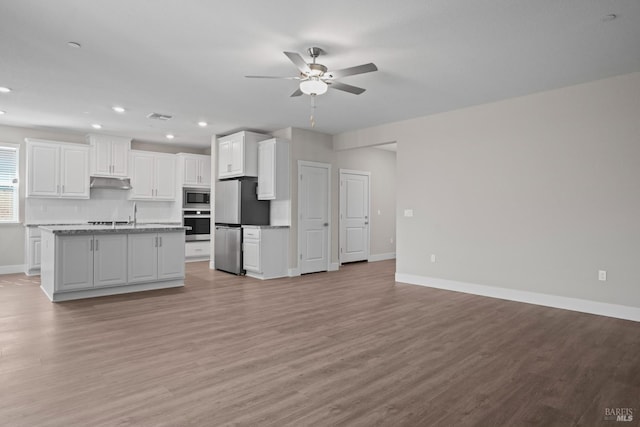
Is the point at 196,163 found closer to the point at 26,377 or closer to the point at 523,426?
the point at 26,377

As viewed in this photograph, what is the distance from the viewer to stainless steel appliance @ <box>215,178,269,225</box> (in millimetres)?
6953

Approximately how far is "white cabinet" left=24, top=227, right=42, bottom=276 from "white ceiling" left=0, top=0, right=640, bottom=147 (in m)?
2.30

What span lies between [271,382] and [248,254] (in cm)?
437

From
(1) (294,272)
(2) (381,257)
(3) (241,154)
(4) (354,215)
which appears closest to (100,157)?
(3) (241,154)

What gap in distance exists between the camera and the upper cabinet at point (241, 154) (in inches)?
273

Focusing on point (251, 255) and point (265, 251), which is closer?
point (265, 251)

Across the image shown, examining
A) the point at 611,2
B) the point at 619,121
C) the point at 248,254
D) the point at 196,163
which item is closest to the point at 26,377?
the point at 248,254

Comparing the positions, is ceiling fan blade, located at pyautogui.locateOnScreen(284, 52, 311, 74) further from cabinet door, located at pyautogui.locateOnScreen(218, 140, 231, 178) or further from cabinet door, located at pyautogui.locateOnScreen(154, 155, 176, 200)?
cabinet door, located at pyautogui.locateOnScreen(154, 155, 176, 200)

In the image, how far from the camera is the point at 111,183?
7.86 metres

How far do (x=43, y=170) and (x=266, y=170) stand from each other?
419 centimetres

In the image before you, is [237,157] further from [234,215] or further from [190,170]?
[190,170]

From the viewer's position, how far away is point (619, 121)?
423 cm

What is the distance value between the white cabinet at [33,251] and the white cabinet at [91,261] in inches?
101

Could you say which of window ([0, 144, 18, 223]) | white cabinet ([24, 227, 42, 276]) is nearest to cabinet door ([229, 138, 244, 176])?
white cabinet ([24, 227, 42, 276])
